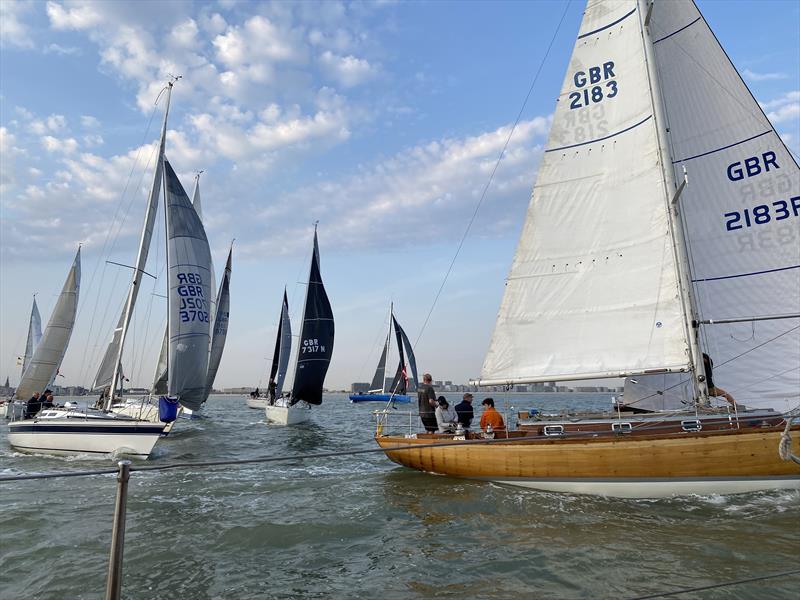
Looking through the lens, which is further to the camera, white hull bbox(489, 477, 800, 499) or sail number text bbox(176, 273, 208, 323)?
sail number text bbox(176, 273, 208, 323)

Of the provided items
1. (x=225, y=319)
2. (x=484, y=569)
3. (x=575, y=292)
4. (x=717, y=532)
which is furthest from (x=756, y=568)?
(x=225, y=319)

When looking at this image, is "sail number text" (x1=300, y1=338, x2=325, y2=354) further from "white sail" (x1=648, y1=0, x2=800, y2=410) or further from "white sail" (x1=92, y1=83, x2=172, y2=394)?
"white sail" (x1=648, y1=0, x2=800, y2=410)

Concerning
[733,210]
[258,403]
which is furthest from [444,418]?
[258,403]

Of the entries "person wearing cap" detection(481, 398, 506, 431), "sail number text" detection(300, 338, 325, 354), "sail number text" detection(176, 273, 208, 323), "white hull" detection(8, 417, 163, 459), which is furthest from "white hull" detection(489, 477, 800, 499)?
"sail number text" detection(300, 338, 325, 354)

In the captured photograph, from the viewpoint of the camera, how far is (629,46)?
11.7m

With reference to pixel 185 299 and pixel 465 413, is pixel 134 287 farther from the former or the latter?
pixel 465 413

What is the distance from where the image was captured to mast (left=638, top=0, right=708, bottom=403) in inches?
391

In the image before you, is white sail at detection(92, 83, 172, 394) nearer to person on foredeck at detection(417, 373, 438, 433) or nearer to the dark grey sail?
person on foredeck at detection(417, 373, 438, 433)

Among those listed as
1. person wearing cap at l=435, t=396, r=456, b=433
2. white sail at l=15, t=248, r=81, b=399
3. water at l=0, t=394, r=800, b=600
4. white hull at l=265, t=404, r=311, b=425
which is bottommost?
water at l=0, t=394, r=800, b=600

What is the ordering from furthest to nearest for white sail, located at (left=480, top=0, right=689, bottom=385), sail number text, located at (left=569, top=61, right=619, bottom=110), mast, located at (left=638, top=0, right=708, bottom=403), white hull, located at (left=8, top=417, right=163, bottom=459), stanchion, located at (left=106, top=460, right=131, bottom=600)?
white hull, located at (left=8, top=417, right=163, bottom=459) < sail number text, located at (left=569, top=61, right=619, bottom=110) < white sail, located at (left=480, top=0, right=689, bottom=385) < mast, located at (left=638, top=0, right=708, bottom=403) < stanchion, located at (left=106, top=460, right=131, bottom=600)

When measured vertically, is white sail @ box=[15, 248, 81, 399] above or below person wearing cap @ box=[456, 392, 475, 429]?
above

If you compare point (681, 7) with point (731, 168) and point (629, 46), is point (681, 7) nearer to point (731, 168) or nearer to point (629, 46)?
point (629, 46)

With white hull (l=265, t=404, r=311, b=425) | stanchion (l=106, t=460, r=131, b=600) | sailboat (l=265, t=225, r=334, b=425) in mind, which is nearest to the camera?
stanchion (l=106, t=460, r=131, b=600)

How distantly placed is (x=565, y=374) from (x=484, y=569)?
17.4 feet
